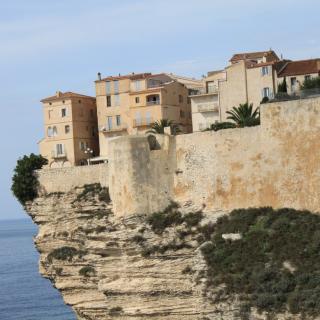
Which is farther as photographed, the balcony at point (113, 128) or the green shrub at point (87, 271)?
the balcony at point (113, 128)

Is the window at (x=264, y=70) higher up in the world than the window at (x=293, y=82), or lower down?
higher up

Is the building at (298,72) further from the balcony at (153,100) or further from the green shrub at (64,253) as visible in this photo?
the green shrub at (64,253)

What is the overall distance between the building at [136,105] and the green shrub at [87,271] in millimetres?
11129

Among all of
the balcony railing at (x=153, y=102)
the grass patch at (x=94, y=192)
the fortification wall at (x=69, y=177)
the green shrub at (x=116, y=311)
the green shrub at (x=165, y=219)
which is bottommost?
the green shrub at (x=116, y=311)

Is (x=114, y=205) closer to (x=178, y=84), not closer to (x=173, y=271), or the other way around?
(x=173, y=271)

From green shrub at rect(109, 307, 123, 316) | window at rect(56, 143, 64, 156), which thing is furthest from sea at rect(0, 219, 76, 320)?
green shrub at rect(109, 307, 123, 316)

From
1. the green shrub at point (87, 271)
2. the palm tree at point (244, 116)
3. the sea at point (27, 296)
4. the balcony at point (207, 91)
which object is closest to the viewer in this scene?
the palm tree at point (244, 116)

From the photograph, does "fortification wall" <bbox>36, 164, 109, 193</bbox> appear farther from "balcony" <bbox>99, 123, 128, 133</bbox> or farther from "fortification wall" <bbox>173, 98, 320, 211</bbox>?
"balcony" <bbox>99, 123, 128, 133</bbox>

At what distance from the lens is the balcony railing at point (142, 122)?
178 feet

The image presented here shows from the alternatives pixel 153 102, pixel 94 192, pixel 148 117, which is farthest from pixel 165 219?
pixel 153 102

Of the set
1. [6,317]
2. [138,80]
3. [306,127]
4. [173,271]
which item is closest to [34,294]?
[6,317]

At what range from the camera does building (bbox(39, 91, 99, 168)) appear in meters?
55.4

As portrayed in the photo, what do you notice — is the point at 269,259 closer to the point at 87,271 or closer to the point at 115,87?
the point at 87,271

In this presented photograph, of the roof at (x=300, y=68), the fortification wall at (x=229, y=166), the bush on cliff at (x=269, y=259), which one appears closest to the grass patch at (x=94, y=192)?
the fortification wall at (x=229, y=166)
